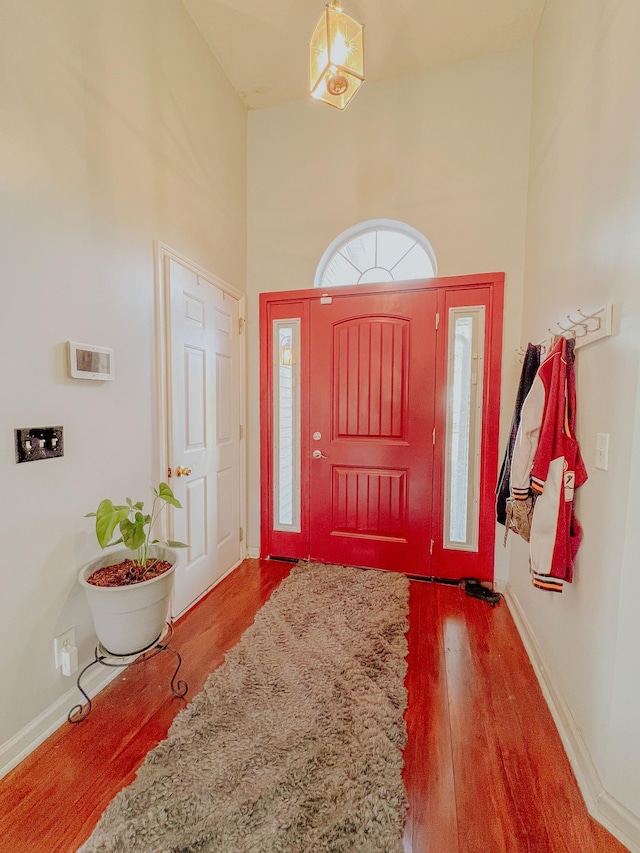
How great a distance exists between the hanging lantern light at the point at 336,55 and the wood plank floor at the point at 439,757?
2.49 meters

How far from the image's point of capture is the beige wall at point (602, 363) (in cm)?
105

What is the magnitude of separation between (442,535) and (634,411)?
1698mm

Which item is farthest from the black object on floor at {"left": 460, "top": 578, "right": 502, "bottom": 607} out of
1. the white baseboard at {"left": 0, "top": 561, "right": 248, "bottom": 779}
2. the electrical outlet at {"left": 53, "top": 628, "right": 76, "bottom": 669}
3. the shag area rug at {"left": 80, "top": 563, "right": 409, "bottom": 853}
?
the electrical outlet at {"left": 53, "top": 628, "right": 76, "bottom": 669}

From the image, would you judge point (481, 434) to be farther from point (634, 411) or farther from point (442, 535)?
point (634, 411)

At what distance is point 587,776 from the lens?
1.16 m

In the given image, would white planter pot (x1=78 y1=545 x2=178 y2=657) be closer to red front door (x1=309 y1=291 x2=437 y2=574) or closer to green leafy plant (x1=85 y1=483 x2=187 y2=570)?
green leafy plant (x1=85 y1=483 x2=187 y2=570)

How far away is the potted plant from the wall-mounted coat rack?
1811 mm

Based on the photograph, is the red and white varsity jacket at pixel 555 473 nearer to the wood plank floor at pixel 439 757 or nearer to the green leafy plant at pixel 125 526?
the wood plank floor at pixel 439 757

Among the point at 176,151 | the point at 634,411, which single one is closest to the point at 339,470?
the point at 634,411

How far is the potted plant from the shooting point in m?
1.36

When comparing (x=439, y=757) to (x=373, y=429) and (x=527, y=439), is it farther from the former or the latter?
(x=373, y=429)

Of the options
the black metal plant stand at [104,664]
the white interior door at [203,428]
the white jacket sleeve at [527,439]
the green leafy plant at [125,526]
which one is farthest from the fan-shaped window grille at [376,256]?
the black metal plant stand at [104,664]

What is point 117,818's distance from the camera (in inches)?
41.2

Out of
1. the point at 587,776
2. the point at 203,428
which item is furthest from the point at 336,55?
the point at 587,776
